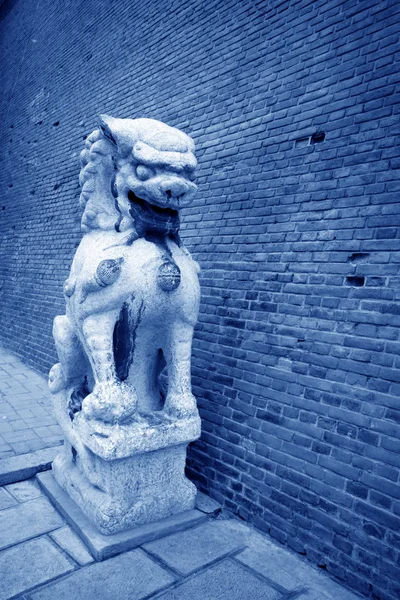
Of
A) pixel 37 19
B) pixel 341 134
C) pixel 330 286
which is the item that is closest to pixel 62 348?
pixel 330 286

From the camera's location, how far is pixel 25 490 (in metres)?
2.99

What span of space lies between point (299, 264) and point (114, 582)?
2.11 m

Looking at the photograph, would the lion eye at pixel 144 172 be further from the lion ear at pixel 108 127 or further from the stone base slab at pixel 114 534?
the stone base slab at pixel 114 534

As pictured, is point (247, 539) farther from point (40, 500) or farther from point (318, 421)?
point (40, 500)

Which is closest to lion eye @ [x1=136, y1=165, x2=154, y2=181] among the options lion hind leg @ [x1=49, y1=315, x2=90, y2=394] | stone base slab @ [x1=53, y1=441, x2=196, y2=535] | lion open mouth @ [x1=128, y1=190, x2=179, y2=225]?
lion open mouth @ [x1=128, y1=190, x2=179, y2=225]

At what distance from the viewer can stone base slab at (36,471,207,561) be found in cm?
232

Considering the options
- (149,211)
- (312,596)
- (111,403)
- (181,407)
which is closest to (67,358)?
(111,403)

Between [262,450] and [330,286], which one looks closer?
[330,286]

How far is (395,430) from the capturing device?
7.29 ft

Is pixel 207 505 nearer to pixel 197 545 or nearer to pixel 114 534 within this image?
pixel 197 545

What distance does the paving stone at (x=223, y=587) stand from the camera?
6.88 feet

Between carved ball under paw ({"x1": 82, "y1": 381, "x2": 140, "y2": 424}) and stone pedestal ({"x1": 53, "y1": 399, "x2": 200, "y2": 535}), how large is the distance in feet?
0.18

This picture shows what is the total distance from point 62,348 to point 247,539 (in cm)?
166

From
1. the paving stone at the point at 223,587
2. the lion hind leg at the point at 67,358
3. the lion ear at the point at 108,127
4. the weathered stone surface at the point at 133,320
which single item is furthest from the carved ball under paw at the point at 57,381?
the lion ear at the point at 108,127
